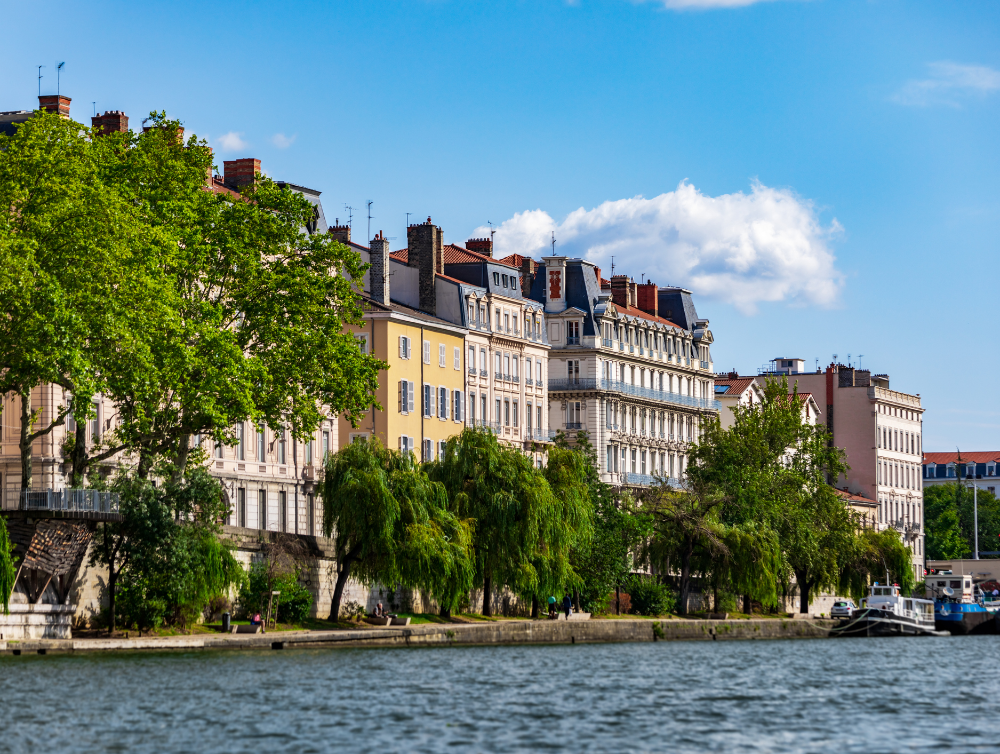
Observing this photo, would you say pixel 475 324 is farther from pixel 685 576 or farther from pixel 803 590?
pixel 803 590

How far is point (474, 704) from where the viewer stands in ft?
143

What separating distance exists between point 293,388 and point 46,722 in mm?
30215

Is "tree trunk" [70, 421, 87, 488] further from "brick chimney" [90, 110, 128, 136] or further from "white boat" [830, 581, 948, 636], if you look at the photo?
"white boat" [830, 581, 948, 636]

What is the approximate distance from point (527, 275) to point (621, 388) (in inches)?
394

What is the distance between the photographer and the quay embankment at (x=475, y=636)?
57875mm

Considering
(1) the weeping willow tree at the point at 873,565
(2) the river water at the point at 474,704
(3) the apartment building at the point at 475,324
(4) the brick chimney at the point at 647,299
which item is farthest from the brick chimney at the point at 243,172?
(4) the brick chimney at the point at 647,299

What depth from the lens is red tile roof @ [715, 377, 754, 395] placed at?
15000 cm

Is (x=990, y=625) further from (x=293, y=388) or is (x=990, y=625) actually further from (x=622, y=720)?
(x=622, y=720)

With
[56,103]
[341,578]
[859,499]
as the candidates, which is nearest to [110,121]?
[56,103]

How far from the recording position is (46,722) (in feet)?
122

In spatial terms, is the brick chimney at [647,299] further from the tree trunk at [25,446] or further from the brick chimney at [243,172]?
the tree trunk at [25,446]

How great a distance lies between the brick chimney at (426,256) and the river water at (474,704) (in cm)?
4439

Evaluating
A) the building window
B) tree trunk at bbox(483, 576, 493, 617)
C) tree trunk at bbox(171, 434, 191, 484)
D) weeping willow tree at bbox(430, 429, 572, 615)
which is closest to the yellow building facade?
the building window

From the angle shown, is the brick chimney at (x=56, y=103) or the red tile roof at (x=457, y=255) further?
the red tile roof at (x=457, y=255)
